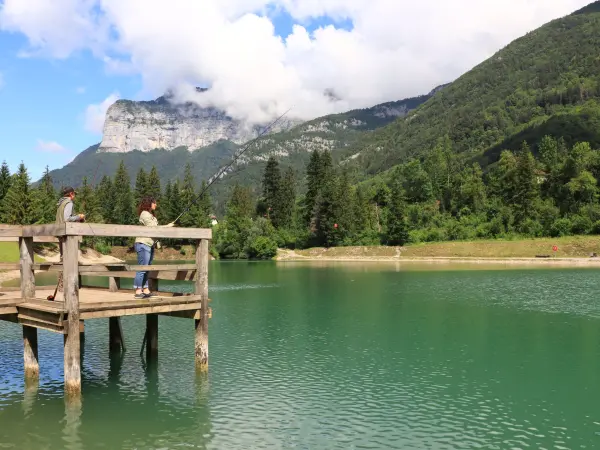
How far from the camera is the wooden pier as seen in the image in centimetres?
1484

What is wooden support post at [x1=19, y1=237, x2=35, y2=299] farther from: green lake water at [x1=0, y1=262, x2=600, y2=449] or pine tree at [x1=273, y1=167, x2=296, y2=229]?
pine tree at [x1=273, y1=167, x2=296, y2=229]

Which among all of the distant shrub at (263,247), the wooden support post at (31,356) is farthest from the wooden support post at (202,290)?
the distant shrub at (263,247)

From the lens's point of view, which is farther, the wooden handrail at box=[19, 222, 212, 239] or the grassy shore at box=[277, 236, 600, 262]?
the grassy shore at box=[277, 236, 600, 262]

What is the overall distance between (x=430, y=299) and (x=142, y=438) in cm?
3160

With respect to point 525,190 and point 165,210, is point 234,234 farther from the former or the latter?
point 525,190

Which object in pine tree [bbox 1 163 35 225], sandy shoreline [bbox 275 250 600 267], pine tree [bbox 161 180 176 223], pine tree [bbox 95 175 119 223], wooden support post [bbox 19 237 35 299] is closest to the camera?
wooden support post [bbox 19 237 35 299]

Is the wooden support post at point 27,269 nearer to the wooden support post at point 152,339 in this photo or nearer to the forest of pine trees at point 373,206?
the wooden support post at point 152,339

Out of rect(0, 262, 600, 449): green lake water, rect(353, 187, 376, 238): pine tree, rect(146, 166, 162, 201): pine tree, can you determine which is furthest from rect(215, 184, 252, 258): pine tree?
rect(0, 262, 600, 449): green lake water

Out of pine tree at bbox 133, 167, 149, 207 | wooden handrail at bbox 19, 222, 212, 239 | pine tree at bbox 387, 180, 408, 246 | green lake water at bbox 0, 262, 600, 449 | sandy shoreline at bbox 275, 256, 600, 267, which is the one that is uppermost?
pine tree at bbox 133, 167, 149, 207

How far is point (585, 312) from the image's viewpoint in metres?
34.1

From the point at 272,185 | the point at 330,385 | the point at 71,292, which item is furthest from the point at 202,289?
the point at 272,185

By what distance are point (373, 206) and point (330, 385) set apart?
385 feet

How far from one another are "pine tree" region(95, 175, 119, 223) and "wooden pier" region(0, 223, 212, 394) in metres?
119

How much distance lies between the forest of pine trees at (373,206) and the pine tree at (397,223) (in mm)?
206
